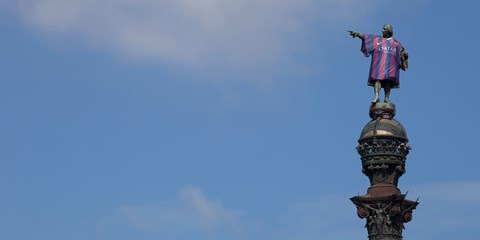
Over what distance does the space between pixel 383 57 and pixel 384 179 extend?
6.84 metres

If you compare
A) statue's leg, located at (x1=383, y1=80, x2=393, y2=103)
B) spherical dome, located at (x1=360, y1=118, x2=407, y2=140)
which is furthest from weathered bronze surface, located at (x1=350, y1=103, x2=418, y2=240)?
statue's leg, located at (x1=383, y1=80, x2=393, y2=103)

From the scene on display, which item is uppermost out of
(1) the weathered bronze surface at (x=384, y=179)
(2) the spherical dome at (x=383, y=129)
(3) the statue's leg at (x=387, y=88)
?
(3) the statue's leg at (x=387, y=88)

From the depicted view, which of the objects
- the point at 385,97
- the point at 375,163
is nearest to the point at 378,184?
the point at 375,163

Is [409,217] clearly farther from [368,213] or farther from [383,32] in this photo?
[383,32]

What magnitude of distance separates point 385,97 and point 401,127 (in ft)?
7.91

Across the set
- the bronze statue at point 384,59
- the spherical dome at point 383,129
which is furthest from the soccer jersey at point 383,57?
the spherical dome at point 383,129

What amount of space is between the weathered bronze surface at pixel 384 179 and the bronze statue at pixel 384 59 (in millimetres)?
2577

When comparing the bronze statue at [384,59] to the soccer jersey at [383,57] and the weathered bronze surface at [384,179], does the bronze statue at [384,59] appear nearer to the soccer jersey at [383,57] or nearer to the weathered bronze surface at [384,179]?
the soccer jersey at [383,57]

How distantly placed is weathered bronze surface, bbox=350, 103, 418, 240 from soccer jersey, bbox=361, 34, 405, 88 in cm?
279

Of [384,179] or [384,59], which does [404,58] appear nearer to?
[384,59]

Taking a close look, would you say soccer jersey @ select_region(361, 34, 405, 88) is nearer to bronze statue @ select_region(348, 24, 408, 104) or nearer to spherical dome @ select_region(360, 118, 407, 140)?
bronze statue @ select_region(348, 24, 408, 104)

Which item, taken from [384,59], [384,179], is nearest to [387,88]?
[384,59]

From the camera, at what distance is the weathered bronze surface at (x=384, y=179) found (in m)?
59.8

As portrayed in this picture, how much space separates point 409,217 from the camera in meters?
60.7
